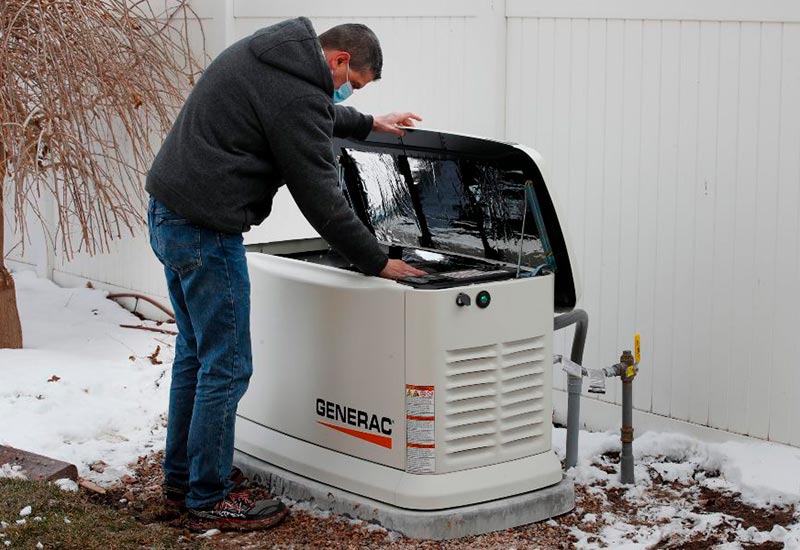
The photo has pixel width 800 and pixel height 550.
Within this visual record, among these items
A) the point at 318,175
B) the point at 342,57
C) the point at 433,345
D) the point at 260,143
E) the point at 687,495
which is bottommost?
the point at 687,495

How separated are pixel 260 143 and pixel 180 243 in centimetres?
44

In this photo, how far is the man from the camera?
13.5 feet

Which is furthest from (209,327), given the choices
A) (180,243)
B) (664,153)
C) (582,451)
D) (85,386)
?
(664,153)

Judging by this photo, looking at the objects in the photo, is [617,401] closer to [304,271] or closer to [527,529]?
[527,529]

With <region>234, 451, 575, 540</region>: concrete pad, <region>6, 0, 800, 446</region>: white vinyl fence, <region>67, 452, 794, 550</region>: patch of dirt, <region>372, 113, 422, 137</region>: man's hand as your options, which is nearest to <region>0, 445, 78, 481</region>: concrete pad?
<region>67, 452, 794, 550</region>: patch of dirt

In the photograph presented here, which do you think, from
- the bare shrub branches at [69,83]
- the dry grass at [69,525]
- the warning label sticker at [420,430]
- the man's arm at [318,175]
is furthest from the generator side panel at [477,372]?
the bare shrub branches at [69,83]

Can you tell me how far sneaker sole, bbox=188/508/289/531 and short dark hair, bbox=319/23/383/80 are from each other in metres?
1.63

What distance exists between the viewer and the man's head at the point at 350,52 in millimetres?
4250

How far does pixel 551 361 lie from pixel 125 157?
3976 millimetres

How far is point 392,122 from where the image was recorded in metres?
4.67

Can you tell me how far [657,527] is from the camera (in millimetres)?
4461

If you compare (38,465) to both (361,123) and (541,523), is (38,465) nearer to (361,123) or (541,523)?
(361,123)

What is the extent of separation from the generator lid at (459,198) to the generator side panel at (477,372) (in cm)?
19

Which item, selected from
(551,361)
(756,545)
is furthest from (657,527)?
(551,361)
